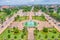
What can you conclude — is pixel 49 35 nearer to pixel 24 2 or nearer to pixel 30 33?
pixel 30 33

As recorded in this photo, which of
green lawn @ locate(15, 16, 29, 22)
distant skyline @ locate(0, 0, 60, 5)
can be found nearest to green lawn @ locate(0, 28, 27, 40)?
green lawn @ locate(15, 16, 29, 22)

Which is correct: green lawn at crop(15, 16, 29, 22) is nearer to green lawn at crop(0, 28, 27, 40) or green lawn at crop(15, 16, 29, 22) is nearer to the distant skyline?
green lawn at crop(0, 28, 27, 40)

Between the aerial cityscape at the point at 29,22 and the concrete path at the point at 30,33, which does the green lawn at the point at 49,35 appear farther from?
the concrete path at the point at 30,33

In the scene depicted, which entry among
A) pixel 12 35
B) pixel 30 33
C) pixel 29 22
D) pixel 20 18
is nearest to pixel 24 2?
pixel 20 18

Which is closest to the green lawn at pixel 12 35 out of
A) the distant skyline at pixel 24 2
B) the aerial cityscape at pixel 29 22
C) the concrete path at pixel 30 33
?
the aerial cityscape at pixel 29 22

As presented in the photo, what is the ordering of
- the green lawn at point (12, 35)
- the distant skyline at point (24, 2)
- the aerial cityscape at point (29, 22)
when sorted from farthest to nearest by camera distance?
the distant skyline at point (24, 2) → the aerial cityscape at point (29, 22) → the green lawn at point (12, 35)

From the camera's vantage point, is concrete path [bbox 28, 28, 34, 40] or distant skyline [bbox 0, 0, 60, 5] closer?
concrete path [bbox 28, 28, 34, 40]

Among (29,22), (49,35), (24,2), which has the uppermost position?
(24,2)

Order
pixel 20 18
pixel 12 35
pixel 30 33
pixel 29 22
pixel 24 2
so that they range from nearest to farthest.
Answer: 1. pixel 12 35
2. pixel 30 33
3. pixel 29 22
4. pixel 20 18
5. pixel 24 2

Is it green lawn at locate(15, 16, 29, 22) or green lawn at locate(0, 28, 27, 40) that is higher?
green lawn at locate(15, 16, 29, 22)

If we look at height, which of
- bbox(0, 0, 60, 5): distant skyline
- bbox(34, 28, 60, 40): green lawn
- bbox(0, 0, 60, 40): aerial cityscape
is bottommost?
bbox(34, 28, 60, 40): green lawn
